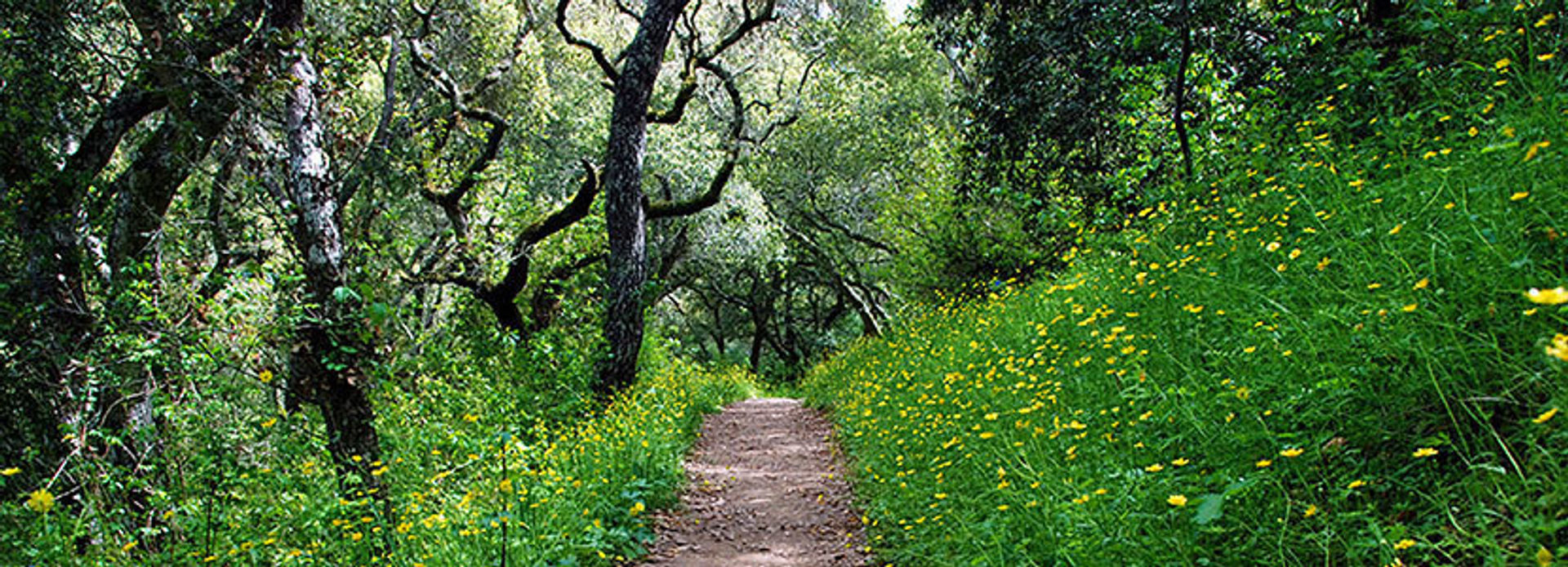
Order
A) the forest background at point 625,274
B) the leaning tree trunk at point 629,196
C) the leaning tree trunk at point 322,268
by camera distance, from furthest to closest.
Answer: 1. the leaning tree trunk at point 629,196
2. the leaning tree trunk at point 322,268
3. the forest background at point 625,274

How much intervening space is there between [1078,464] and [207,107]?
6985 mm

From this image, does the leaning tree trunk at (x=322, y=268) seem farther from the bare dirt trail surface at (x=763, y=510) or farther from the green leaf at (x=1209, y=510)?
the green leaf at (x=1209, y=510)

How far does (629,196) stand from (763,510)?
422cm

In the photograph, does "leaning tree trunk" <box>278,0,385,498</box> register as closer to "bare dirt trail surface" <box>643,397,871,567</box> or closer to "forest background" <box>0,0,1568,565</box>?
"forest background" <box>0,0,1568,565</box>

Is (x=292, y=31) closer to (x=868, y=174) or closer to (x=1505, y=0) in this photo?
(x=1505, y=0)

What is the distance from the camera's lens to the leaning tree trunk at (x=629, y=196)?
27.6 feet

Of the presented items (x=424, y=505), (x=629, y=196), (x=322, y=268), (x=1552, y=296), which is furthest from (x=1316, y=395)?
(x=629, y=196)

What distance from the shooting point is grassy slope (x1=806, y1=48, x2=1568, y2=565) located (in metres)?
1.92

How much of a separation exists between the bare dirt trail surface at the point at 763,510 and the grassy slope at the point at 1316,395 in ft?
1.61

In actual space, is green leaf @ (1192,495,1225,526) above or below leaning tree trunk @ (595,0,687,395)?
below

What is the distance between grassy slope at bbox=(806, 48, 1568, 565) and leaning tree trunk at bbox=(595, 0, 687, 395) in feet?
15.4

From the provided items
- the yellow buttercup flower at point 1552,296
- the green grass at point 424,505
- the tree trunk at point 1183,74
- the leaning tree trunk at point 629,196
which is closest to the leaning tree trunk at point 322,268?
the green grass at point 424,505

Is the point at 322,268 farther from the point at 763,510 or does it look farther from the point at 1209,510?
the point at 1209,510

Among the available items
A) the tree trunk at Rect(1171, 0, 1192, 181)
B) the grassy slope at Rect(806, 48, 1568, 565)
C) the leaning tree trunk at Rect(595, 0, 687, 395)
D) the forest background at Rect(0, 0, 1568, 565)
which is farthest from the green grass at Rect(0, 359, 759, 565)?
the tree trunk at Rect(1171, 0, 1192, 181)
